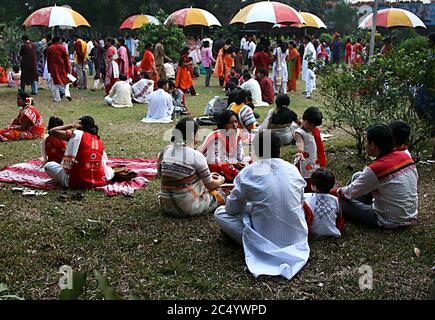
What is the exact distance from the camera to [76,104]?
12305 mm

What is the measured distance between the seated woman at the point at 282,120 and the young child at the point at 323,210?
3062 mm

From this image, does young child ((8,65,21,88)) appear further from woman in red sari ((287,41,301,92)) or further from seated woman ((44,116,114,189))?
seated woman ((44,116,114,189))

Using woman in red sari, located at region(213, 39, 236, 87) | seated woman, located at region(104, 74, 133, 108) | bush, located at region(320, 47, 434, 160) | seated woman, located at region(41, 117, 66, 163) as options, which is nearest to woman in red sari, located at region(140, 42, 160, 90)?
seated woman, located at region(104, 74, 133, 108)

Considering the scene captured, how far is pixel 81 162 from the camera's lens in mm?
5613

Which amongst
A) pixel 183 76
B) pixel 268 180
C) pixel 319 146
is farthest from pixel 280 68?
pixel 268 180

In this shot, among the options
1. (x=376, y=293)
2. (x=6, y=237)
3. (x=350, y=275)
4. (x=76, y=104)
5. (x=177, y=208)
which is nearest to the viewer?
(x=376, y=293)

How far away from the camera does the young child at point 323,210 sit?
4320mm

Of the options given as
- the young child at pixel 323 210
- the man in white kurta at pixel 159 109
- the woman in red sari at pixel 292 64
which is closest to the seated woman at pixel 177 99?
the man in white kurta at pixel 159 109

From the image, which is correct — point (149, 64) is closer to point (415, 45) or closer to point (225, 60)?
point (225, 60)

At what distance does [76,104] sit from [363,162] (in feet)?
25.7

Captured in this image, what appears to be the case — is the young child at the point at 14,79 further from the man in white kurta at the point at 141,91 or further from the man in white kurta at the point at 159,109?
the man in white kurta at the point at 159,109

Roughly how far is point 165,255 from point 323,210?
1.42 metres

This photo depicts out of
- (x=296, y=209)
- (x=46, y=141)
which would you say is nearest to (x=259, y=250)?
(x=296, y=209)
